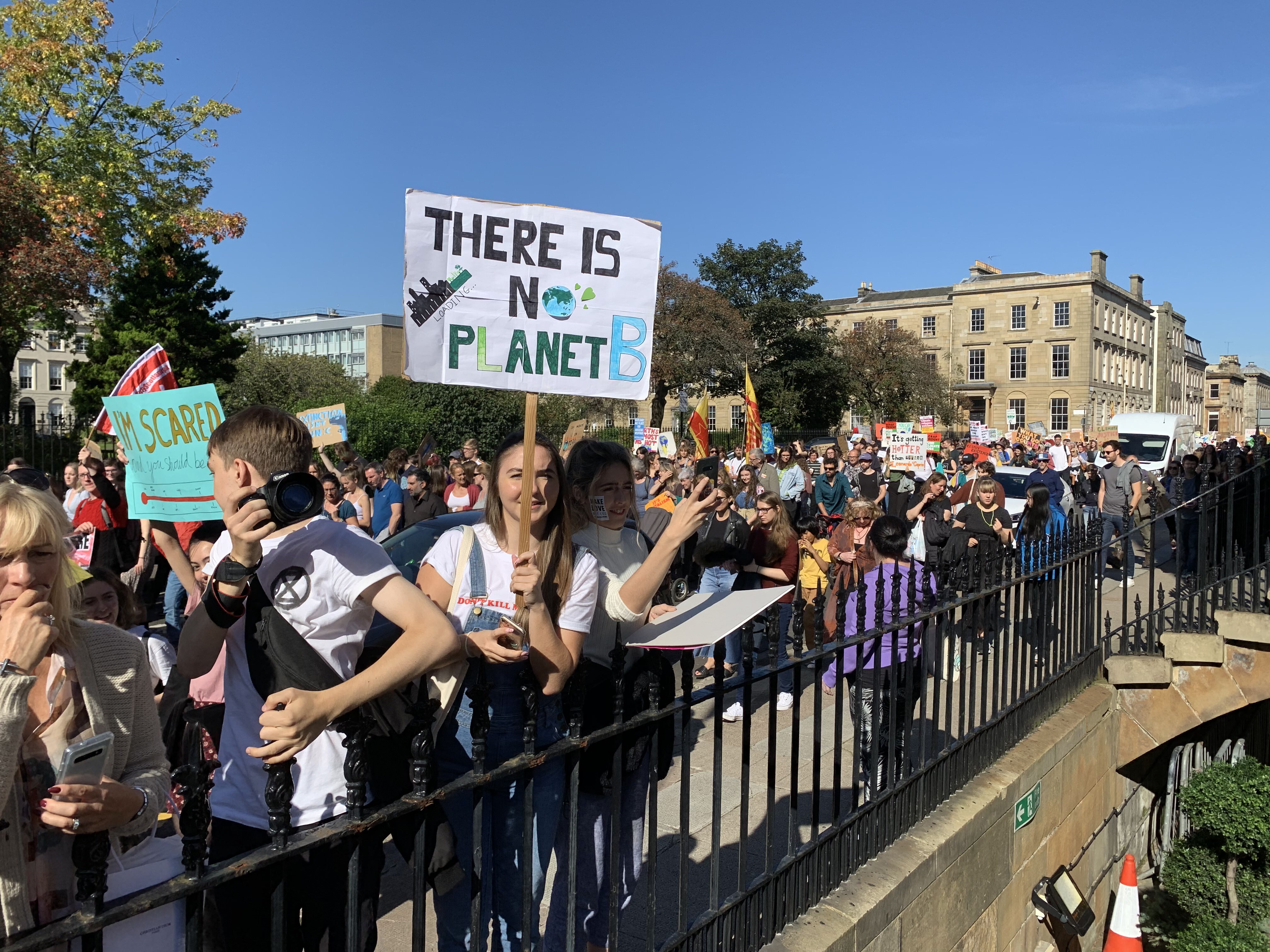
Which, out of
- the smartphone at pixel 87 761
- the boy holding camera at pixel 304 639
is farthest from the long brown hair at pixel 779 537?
the smartphone at pixel 87 761

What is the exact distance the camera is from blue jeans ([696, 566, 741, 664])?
7.73 meters

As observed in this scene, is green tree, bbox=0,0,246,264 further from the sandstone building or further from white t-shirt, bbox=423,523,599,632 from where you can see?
the sandstone building

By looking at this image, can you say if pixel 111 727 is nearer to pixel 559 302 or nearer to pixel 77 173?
pixel 559 302

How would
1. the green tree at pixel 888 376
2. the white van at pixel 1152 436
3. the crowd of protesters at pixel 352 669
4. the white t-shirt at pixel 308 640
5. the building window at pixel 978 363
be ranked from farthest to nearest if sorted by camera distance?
the building window at pixel 978 363, the green tree at pixel 888 376, the white van at pixel 1152 436, the white t-shirt at pixel 308 640, the crowd of protesters at pixel 352 669

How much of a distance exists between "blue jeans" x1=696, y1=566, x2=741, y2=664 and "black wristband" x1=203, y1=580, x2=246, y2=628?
18.7ft

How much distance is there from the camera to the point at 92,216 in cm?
2070

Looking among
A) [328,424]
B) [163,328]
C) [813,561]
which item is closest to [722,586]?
[813,561]

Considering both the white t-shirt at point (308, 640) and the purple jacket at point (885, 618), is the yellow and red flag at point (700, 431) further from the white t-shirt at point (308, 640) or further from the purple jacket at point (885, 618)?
the white t-shirt at point (308, 640)

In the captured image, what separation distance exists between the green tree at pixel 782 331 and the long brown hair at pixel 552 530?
155 feet

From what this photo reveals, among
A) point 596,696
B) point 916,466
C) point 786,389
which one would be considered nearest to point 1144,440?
point 916,466

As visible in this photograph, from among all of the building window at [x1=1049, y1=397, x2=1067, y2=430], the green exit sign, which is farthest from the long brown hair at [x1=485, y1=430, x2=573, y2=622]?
the building window at [x1=1049, y1=397, x2=1067, y2=430]

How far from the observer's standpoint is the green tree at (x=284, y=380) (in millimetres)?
47656

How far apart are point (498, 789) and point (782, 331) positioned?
49631 millimetres

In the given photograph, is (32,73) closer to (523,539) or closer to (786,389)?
(523,539)
